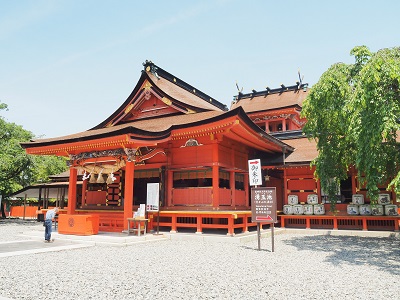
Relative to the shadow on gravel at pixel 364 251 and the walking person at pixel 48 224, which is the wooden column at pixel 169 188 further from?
the shadow on gravel at pixel 364 251

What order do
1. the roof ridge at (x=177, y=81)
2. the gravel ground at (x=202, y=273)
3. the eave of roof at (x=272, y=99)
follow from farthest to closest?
the eave of roof at (x=272, y=99), the roof ridge at (x=177, y=81), the gravel ground at (x=202, y=273)

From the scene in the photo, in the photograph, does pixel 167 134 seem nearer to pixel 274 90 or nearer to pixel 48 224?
pixel 48 224

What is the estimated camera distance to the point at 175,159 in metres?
16.0

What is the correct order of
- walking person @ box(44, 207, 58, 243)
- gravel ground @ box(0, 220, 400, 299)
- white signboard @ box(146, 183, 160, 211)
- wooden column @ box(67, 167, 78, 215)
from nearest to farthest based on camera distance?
gravel ground @ box(0, 220, 400, 299) → walking person @ box(44, 207, 58, 243) → white signboard @ box(146, 183, 160, 211) → wooden column @ box(67, 167, 78, 215)

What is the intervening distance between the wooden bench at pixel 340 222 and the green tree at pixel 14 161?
1844 cm

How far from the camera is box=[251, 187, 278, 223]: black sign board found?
11.2 metres

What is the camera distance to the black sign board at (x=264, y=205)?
11188mm

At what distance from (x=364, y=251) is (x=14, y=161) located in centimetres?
2295

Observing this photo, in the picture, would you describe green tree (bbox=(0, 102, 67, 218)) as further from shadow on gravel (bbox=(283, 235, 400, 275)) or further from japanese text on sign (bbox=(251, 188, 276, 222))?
shadow on gravel (bbox=(283, 235, 400, 275))

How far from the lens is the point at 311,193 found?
1808 centimetres

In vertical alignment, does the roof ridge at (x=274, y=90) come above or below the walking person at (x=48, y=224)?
above

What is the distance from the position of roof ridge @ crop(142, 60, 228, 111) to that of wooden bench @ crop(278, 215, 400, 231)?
10253 mm

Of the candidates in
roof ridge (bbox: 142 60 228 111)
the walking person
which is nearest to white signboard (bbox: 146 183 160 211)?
the walking person


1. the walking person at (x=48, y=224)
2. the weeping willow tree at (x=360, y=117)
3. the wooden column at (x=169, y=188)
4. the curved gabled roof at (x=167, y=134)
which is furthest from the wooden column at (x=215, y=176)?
the walking person at (x=48, y=224)
